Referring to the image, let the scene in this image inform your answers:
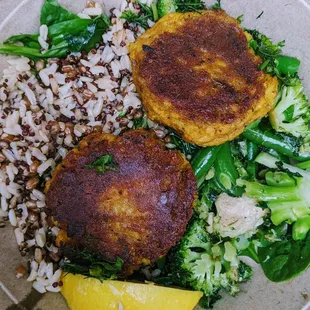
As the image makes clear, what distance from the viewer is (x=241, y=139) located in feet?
12.6

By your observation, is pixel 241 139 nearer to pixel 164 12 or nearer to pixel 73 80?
pixel 164 12

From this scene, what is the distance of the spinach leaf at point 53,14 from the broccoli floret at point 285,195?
1857 mm

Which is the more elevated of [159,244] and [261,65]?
[261,65]

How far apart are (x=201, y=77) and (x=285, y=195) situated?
1085mm

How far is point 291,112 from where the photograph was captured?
12.0 feet

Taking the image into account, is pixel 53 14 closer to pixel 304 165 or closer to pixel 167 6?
pixel 167 6

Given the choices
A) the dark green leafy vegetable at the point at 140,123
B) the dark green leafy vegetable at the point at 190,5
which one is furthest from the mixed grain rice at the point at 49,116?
the dark green leafy vegetable at the point at 190,5

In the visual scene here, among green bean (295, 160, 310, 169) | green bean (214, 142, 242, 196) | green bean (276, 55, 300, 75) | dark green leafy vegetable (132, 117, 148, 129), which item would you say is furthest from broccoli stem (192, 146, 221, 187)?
green bean (276, 55, 300, 75)

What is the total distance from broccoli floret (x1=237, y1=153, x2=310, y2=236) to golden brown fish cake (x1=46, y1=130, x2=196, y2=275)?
1.83 ft

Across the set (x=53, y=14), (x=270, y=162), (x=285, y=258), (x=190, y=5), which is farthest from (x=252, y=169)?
(x=53, y=14)

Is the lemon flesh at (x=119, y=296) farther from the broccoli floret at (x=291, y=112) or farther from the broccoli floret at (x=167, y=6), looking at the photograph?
the broccoli floret at (x=167, y=6)

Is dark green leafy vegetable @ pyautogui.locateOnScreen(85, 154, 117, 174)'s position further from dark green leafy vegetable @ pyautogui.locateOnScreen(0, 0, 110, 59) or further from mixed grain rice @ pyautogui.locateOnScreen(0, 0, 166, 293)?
dark green leafy vegetable @ pyautogui.locateOnScreen(0, 0, 110, 59)

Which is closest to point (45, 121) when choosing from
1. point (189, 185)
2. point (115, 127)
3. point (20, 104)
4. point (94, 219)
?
point (20, 104)

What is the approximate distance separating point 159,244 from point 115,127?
0.95 metres
